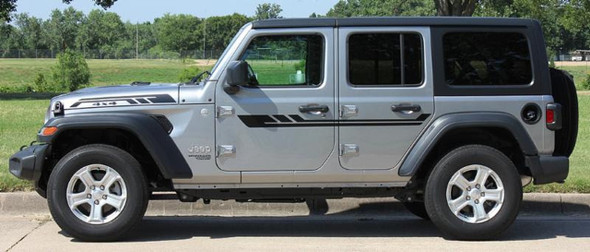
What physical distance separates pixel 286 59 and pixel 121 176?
66.4 inches

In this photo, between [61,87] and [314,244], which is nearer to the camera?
[314,244]

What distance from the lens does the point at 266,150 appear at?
6.26m

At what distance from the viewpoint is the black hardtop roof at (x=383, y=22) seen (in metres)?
6.36

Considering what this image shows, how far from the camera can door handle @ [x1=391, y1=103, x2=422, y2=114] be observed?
627 centimetres

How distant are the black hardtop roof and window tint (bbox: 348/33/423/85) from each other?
104mm

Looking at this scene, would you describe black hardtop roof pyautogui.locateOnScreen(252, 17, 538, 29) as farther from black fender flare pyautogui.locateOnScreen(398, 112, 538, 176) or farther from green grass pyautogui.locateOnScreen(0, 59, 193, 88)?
green grass pyautogui.locateOnScreen(0, 59, 193, 88)

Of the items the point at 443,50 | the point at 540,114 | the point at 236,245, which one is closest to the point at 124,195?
the point at 236,245

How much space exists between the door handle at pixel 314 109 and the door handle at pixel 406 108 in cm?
57

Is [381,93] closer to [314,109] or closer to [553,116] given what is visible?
[314,109]

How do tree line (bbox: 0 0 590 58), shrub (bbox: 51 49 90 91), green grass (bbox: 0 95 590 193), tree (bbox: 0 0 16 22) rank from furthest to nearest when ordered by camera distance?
tree line (bbox: 0 0 590 58) → shrub (bbox: 51 49 90 91) → tree (bbox: 0 0 16 22) → green grass (bbox: 0 95 590 193)

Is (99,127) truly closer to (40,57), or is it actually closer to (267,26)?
(267,26)

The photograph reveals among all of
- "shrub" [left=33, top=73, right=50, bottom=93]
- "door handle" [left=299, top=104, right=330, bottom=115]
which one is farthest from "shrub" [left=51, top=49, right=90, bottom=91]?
"door handle" [left=299, top=104, right=330, bottom=115]

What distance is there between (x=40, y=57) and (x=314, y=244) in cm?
9194

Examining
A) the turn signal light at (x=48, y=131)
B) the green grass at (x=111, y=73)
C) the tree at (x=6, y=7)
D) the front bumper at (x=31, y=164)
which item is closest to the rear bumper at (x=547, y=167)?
the turn signal light at (x=48, y=131)
